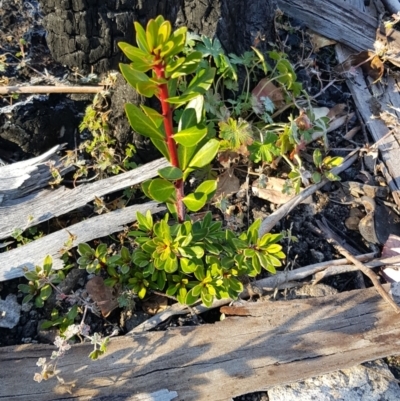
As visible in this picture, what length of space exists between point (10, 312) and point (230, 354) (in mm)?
996

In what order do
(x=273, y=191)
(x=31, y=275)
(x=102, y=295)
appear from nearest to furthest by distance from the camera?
1. (x=31, y=275)
2. (x=102, y=295)
3. (x=273, y=191)

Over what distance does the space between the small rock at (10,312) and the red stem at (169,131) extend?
34.3 inches

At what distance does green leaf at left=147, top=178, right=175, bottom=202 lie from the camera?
188cm

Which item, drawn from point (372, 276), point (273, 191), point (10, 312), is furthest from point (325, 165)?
point (10, 312)

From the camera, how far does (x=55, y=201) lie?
101 inches

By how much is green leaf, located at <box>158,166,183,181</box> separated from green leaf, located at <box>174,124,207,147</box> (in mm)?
122

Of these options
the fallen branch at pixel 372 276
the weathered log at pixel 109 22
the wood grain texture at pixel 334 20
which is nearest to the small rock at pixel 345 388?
the fallen branch at pixel 372 276

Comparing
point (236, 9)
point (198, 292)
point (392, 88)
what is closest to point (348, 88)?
Answer: point (392, 88)

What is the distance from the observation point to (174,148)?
5.97ft

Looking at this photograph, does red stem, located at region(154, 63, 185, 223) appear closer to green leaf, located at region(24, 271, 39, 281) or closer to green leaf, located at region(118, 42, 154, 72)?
green leaf, located at region(118, 42, 154, 72)

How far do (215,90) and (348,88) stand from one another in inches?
Answer: 42.3

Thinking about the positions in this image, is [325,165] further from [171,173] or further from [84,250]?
[84,250]

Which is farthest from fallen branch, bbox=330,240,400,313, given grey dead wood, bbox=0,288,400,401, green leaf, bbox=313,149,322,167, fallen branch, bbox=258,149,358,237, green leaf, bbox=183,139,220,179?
green leaf, bbox=183,139,220,179

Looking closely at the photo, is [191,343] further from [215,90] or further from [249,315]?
[215,90]
